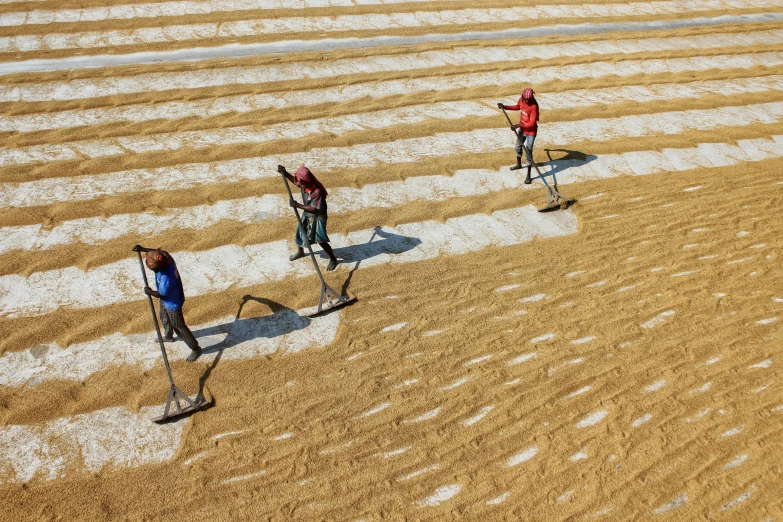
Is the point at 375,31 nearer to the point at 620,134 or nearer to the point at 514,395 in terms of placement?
the point at 620,134

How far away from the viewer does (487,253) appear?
7680mm

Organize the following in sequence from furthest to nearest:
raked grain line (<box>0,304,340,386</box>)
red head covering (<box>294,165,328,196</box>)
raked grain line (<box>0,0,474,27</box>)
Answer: raked grain line (<box>0,0,474,27</box>) → red head covering (<box>294,165,328,196</box>) → raked grain line (<box>0,304,340,386</box>)

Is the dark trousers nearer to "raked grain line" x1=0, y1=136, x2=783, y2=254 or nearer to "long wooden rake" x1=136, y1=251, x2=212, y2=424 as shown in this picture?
"long wooden rake" x1=136, y1=251, x2=212, y2=424

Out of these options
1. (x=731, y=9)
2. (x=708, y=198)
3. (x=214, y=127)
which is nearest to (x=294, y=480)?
(x=214, y=127)

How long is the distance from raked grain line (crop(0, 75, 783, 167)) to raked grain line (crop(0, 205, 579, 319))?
2739mm

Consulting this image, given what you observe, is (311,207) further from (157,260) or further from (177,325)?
(177,325)

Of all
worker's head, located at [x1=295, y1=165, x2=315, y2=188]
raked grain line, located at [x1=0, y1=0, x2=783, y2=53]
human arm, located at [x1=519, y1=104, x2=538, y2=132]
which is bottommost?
worker's head, located at [x1=295, y1=165, x2=315, y2=188]

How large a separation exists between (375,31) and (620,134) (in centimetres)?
626

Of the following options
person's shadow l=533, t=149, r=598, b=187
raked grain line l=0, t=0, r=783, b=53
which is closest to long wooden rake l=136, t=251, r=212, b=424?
person's shadow l=533, t=149, r=598, b=187

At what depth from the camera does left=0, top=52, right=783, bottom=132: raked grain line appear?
973 centimetres

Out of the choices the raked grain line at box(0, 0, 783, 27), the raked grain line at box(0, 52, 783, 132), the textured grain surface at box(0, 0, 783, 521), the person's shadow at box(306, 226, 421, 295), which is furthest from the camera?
the raked grain line at box(0, 0, 783, 27)

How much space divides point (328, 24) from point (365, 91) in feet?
10.7

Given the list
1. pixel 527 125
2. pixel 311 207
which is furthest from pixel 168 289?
pixel 527 125

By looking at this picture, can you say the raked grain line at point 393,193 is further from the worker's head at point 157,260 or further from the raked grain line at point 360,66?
the raked grain line at point 360,66
